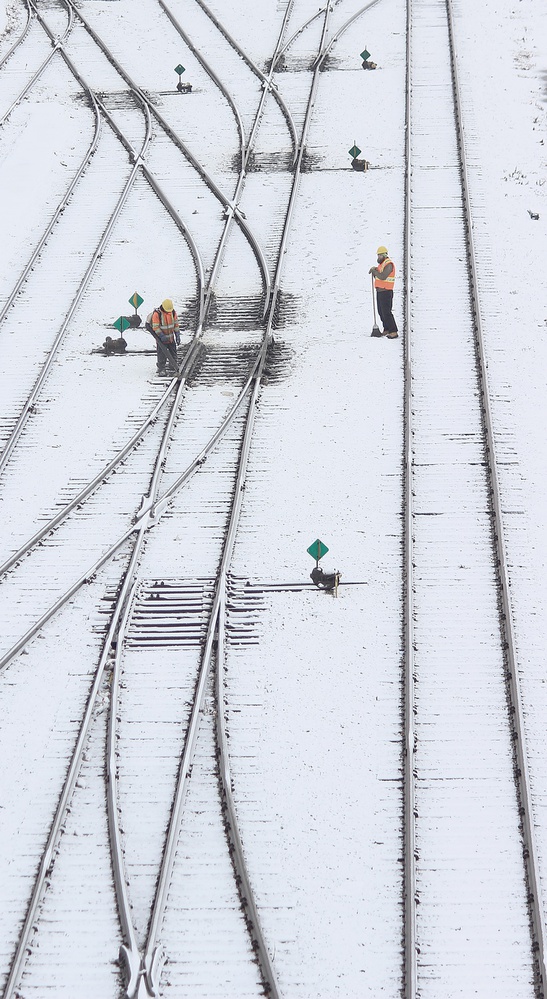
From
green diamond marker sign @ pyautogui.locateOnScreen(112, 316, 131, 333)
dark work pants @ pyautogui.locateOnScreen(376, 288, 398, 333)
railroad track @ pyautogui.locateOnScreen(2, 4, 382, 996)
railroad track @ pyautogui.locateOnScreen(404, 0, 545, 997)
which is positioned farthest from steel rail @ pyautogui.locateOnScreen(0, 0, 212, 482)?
railroad track @ pyautogui.locateOnScreen(404, 0, 545, 997)

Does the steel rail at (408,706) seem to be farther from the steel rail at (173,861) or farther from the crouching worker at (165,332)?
the crouching worker at (165,332)

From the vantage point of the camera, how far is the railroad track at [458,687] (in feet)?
30.5

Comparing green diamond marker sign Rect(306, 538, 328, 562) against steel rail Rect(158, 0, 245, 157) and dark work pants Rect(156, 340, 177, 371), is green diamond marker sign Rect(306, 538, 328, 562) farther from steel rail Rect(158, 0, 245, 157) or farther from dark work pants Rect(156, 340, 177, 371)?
steel rail Rect(158, 0, 245, 157)

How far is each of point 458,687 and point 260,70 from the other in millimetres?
22544

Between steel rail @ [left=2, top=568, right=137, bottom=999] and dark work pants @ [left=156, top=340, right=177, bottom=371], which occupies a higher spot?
dark work pants @ [left=156, top=340, right=177, bottom=371]

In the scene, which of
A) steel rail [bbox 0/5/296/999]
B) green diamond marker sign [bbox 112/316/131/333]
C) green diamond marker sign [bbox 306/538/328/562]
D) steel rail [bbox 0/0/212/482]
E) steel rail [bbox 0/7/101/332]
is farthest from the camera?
steel rail [bbox 0/7/101/332]

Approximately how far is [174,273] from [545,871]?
1368cm

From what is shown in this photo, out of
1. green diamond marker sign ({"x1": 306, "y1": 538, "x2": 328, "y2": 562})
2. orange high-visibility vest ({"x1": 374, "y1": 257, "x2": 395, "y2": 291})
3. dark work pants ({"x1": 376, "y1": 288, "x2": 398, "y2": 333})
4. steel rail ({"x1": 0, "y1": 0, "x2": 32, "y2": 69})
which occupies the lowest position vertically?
green diamond marker sign ({"x1": 306, "y1": 538, "x2": 328, "y2": 562})

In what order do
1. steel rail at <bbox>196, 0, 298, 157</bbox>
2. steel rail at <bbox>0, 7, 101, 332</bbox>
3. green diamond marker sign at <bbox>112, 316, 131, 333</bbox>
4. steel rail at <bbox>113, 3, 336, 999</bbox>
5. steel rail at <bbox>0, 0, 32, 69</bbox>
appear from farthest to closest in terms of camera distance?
steel rail at <bbox>0, 0, 32, 69</bbox>
steel rail at <bbox>196, 0, 298, 157</bbox>
steel rail at <bbox>0, 7, 101, 332</bbox>
green diamond marker sign at <bbox>112, 316, 131, 333</bbox>
steel rail at <bbox>113, 3, 336, 999</bbox>

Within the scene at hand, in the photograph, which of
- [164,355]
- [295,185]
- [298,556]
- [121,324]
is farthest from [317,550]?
[295,185]

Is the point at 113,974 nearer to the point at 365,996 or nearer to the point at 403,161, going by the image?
the point at 365,996

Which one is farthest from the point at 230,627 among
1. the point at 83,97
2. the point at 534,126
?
the point at 83,97

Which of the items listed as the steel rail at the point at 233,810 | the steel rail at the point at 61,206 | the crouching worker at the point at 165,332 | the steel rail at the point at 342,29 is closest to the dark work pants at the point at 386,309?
the crouching worker at the point at 165,332

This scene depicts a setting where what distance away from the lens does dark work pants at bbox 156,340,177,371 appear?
58.3ft
